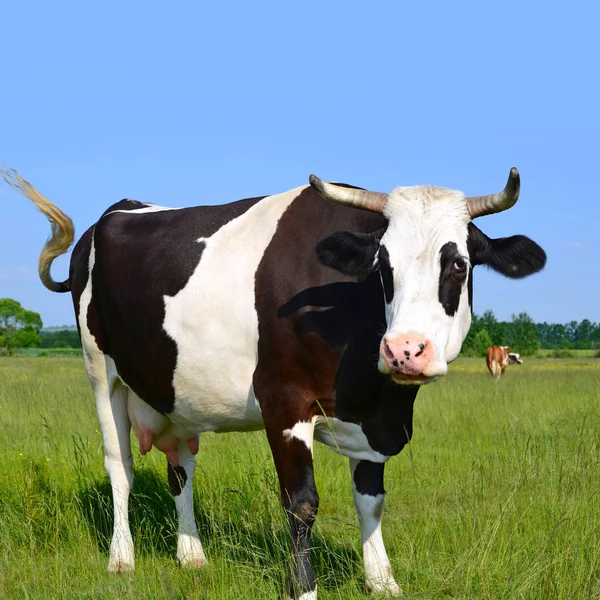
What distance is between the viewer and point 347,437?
15.4 ft

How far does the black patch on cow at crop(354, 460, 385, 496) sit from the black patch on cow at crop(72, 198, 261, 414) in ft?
4.76

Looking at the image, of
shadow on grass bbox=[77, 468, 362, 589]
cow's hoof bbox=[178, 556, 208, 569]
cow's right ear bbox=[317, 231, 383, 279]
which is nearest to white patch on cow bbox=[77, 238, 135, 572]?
shadow on grass bbox=[77, 468, 362, 589]

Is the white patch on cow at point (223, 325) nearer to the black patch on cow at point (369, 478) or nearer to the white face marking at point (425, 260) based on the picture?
the black patch on cow at point (369, 478)

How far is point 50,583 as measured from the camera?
4.95m

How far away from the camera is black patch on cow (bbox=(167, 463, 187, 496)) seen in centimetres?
619

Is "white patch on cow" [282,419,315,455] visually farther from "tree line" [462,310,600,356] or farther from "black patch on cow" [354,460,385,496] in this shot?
"tree line" [462,310,600,356]

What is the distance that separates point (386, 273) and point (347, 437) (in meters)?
1.13

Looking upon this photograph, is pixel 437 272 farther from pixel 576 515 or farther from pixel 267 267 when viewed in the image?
pixel 576 515

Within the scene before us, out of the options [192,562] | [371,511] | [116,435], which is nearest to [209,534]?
[192,562]

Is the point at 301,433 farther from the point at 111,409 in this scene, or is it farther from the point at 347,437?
the point at 111,409

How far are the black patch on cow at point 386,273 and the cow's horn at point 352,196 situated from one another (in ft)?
1.14

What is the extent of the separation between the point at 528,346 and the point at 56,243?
10874cm

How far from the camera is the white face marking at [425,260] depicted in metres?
3.92

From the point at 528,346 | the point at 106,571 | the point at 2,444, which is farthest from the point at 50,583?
the point at 528,346
